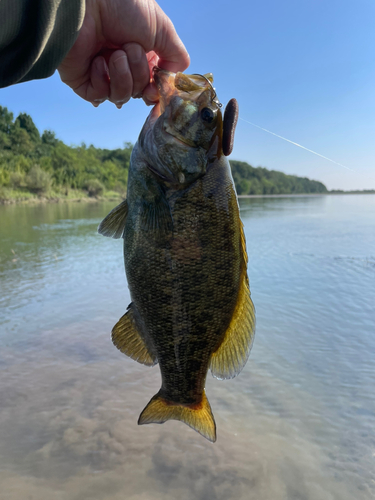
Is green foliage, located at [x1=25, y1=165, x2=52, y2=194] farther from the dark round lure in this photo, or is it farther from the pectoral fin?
the dark round lure

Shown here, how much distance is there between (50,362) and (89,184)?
60193 mm

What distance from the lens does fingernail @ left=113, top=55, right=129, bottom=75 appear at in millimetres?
2205

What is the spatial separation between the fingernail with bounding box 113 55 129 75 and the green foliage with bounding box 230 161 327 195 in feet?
288

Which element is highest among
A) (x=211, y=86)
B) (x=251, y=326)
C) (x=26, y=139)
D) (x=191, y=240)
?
(x=26, y=139)

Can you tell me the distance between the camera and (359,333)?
6852mm

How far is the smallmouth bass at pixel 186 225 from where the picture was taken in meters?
1.86

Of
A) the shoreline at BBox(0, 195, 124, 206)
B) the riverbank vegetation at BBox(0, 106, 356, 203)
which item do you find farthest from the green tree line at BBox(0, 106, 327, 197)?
the shoreline at BBox(0, 195, 124, 206)

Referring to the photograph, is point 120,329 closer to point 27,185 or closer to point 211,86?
point 211,86

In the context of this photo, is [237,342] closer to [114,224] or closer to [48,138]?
[114,224]

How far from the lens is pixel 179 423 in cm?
420

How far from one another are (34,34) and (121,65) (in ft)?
1.78

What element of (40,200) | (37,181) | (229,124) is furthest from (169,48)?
(37,181)

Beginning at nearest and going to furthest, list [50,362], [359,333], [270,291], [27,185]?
[50,362] < [359,333] < [270,291] < [27,185]

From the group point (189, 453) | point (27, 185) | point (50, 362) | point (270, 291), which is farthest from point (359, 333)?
point (27, 185)
